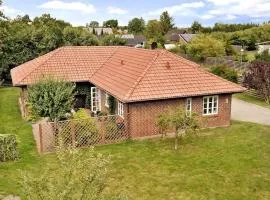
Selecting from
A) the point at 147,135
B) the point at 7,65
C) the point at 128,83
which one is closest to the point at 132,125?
the point at 147,135

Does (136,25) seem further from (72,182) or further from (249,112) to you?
(72,182)

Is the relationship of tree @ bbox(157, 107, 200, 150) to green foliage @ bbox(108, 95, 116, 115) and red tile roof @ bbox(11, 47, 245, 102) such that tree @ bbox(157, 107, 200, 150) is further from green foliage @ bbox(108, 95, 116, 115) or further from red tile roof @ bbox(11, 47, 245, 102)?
green foliage @ bbox(108, 95, 116, 115)

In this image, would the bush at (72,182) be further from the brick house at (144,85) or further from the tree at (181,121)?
the brick house at (144,85)

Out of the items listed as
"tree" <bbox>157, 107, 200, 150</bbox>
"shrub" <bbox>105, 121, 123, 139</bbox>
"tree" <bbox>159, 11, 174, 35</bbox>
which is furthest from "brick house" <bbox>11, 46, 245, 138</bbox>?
"tree" <bbox>159, 11, 174, 35</bbox>

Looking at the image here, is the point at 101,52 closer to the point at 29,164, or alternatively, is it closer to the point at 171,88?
the point at 171,88

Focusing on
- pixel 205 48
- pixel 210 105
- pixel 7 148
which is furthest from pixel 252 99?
pixel 205 48

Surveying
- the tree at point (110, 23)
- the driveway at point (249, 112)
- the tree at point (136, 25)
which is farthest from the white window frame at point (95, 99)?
the tree at point (110, 23)
